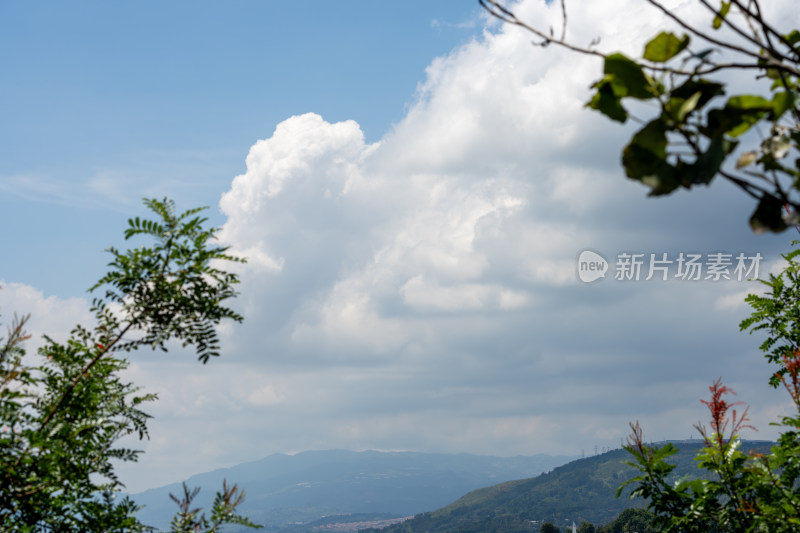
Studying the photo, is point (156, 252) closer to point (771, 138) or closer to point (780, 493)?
point (771, 138)

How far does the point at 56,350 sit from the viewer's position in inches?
199

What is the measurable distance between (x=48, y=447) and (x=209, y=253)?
1.83m

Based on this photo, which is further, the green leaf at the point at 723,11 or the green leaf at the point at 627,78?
the green leaf at the point at 723,11

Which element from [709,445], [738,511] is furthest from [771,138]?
[709,445]

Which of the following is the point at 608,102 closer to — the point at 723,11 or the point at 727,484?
the point at 723,11

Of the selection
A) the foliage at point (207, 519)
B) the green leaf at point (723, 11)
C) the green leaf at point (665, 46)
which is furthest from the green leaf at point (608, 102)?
the foliage at point (207, 519)

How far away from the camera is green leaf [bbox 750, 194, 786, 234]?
1861mm

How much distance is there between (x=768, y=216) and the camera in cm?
189

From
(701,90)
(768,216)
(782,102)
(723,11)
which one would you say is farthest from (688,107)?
(723,11)

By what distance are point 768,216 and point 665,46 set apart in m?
0.65

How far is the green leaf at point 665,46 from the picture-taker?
193cm

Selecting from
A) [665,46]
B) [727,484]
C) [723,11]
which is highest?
[723,11]

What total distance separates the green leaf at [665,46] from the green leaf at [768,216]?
0.56 metres

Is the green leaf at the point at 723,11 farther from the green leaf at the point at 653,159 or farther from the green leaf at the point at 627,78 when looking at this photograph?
the green leaf at the point at 653,159
